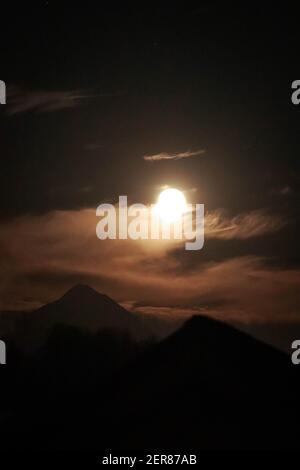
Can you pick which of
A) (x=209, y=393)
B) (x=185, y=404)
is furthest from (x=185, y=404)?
(x=209, y=393)

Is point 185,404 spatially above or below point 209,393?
below

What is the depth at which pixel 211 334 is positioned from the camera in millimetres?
11164

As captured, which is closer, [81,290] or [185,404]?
[185,404]

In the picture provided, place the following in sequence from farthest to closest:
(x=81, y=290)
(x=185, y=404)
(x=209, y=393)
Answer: (x=81, y=290)
(x=209, y=393)
(x=185, y=404)

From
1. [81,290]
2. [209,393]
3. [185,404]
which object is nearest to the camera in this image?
[185,404]

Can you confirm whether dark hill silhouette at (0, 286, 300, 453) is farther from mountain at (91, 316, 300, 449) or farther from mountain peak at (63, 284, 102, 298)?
mountain peak at (63, 284, 102, 298)

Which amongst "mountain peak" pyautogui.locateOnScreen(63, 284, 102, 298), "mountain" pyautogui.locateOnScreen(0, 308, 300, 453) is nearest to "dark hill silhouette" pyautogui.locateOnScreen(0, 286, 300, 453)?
"mountain" pyautogui.locateOnScreen(0, 308, 300, 453)

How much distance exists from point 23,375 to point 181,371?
10780mm

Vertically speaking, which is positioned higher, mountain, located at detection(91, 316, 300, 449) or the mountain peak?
the mountain peak

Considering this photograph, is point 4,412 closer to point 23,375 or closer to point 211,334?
point 211,334

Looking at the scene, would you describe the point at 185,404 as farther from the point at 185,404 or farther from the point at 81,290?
the point at 81,290
